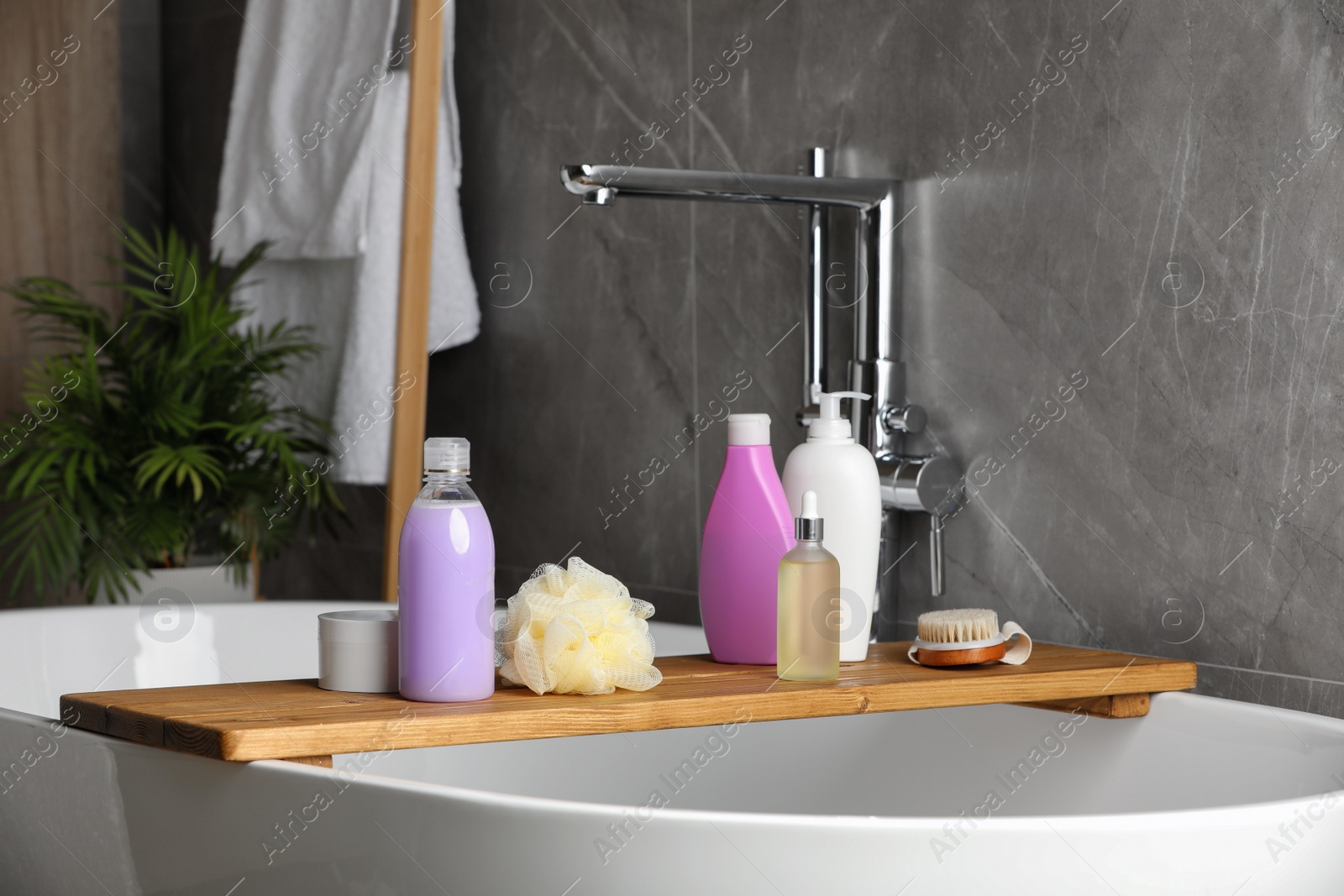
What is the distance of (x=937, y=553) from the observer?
1219mm

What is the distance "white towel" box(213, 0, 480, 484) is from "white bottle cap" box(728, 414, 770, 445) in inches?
34.5

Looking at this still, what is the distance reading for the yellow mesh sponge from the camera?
2.74 ft

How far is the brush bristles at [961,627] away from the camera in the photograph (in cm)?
99

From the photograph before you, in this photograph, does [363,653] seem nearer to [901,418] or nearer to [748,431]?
[748,431]

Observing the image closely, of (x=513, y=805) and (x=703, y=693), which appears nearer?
(x=513, y=805)

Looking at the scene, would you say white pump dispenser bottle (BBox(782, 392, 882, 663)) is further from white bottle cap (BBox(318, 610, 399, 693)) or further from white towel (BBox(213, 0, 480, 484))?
white towel (BBox(213, 0, 480, 484))

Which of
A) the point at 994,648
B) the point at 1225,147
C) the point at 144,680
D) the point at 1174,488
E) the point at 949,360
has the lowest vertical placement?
the point at 144,680

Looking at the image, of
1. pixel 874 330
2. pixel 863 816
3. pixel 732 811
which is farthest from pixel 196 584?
pixel 863 816

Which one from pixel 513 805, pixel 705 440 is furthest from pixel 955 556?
pixel 513 805

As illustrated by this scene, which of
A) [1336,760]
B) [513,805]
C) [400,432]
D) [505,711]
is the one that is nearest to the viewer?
[513,805]

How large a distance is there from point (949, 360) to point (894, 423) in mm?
82

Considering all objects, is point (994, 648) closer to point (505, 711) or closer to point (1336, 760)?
point (1336, 760)

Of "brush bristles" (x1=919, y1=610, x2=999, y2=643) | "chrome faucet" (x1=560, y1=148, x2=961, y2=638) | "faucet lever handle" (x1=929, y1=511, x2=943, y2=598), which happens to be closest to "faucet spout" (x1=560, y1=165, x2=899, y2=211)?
"chrome faucet" (x1=560, y1=148, x2=961, y2=638)

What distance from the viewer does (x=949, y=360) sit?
128 centimetres
